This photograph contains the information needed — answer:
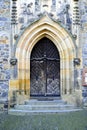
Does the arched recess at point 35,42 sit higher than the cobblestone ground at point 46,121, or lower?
higher

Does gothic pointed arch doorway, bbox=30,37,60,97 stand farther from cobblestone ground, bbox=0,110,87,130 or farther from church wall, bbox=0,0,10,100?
cobblestone ground, bbox=0,110,87,130

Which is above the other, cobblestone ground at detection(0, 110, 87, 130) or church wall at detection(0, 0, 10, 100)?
church wall at detection(0, 0, 10, 100)

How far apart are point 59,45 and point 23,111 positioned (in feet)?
7.10

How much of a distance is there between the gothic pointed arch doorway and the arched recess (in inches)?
11.0

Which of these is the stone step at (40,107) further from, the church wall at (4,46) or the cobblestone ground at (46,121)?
the church wall at (4,46)

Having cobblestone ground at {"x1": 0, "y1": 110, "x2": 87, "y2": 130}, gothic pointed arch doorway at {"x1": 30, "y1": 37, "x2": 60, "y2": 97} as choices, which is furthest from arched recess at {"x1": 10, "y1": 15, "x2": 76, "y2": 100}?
cobblestone ground at {"x1": 0, "y1": 110, "x2": 87, "y2": 130}

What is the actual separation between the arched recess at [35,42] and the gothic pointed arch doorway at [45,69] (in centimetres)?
28

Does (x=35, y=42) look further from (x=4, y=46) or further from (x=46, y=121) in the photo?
(x=46, y=121)

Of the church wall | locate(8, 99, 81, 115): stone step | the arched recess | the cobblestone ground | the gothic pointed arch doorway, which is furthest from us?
the gothic pointed arch doorway

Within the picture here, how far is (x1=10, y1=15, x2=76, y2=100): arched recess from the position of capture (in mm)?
8125

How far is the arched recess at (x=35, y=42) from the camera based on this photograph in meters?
8.12

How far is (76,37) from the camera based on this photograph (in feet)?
27.1

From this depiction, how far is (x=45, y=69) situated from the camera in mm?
8578

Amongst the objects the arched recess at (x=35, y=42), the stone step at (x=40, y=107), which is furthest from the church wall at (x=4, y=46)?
the stone step at (x=40, y=107)
